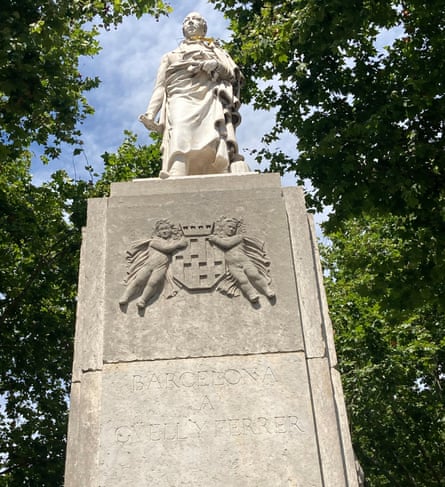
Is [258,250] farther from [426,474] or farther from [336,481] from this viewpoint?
[426,474]

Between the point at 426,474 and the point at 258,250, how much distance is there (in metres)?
15.3

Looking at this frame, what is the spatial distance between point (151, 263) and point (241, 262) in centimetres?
75

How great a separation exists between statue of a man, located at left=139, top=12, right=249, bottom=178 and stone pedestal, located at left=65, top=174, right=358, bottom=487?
0.89m

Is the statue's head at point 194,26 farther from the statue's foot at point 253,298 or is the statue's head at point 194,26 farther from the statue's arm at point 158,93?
the statue's foot at point 253,298

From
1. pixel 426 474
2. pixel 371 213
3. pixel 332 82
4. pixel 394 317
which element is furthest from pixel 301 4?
pixel 426 474

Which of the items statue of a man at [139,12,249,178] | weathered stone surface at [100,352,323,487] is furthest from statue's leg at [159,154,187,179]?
weathered stone surface at [100,352,323,487]

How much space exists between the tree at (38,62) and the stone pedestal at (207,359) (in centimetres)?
456

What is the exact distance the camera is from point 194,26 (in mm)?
7570

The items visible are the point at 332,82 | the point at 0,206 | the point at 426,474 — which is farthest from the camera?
the point at 426,474

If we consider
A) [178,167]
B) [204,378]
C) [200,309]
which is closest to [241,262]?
[200,309]

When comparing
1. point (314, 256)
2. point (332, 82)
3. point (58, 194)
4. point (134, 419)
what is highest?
point (58, 194)

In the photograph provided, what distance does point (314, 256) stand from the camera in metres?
5.41

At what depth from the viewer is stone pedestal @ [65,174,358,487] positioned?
4473 mm

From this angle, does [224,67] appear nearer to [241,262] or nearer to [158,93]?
[158,93]
